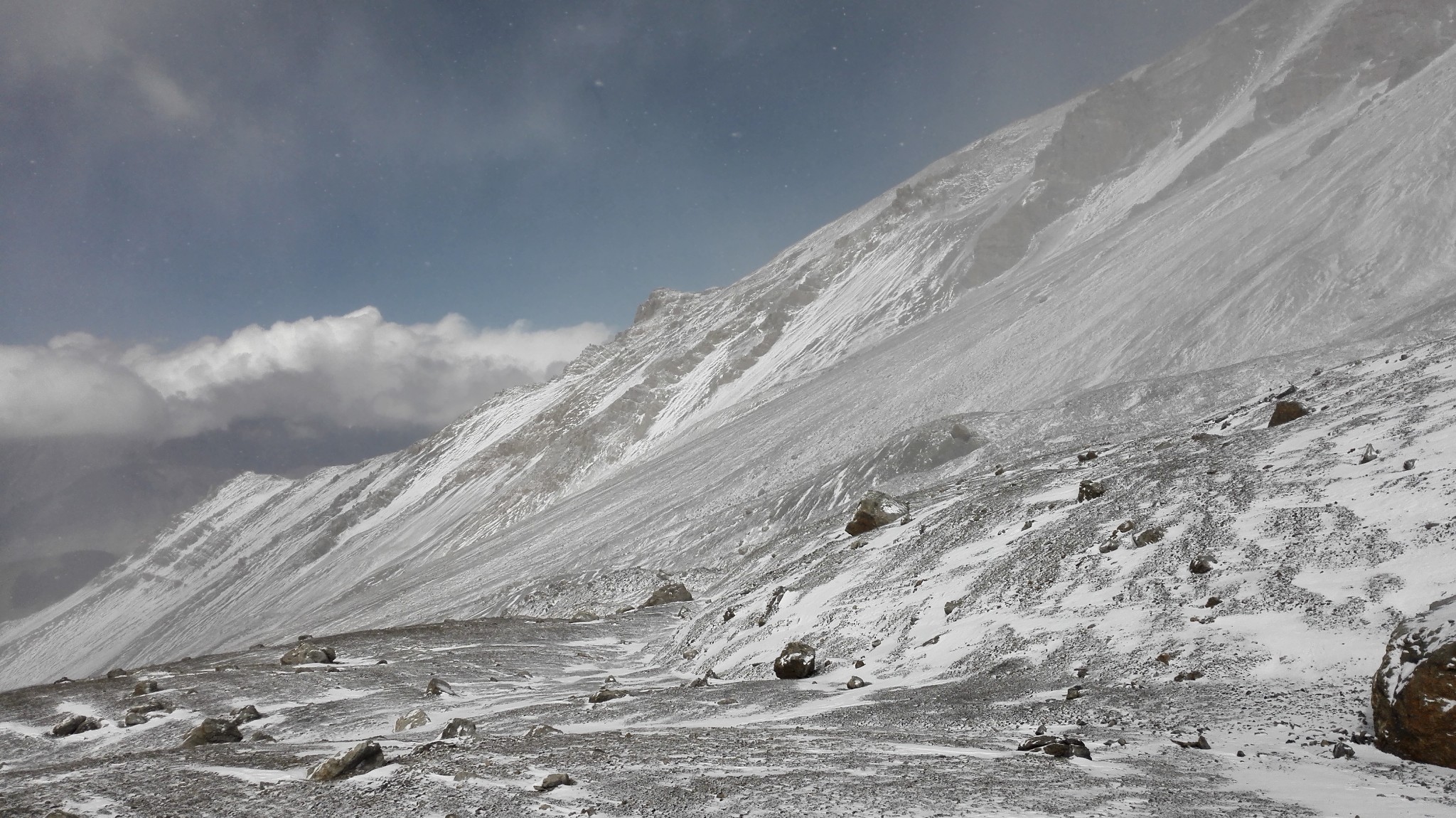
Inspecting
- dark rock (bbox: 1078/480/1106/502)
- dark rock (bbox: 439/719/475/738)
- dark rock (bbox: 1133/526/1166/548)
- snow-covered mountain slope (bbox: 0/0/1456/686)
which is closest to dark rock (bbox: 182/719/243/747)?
dark rock (bbox: 439/719/475/738)

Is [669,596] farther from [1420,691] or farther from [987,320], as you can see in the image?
[987,320]

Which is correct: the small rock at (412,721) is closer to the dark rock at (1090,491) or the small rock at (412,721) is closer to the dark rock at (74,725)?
the dark rock at (74,725)

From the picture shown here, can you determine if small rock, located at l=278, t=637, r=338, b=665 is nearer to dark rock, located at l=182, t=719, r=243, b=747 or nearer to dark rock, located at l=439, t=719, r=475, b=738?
dark rock, located at l=182, t=719, r=243, b=747

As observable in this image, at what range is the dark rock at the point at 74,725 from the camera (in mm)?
13906

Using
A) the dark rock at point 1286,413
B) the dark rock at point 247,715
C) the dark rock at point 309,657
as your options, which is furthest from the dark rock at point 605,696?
the dark rock at point 1286,413

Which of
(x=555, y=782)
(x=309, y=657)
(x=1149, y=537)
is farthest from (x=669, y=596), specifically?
(x=555, y=782)

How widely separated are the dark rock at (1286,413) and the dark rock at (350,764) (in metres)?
19.3

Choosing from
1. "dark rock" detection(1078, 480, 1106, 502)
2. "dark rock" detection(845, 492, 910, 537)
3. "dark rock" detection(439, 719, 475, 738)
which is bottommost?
"dark rock" detection(439, 719, 475, 738)

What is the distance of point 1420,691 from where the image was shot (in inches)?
267

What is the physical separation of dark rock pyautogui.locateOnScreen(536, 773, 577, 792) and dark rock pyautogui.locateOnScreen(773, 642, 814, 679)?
8.26 m

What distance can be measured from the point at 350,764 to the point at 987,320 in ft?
202

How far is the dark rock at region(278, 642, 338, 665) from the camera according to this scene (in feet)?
63.4

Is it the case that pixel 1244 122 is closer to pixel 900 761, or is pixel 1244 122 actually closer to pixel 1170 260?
pixel 1170 260

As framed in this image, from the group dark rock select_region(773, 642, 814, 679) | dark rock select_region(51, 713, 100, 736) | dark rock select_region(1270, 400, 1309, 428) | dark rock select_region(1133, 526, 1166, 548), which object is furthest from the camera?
dark rock select_region(1270, 400, 1309, 428)
